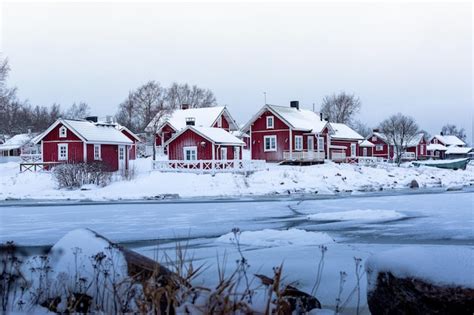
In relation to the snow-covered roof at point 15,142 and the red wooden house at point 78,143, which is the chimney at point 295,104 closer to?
the red wooden house at point 78,143

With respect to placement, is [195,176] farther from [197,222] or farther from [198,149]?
[197,222]

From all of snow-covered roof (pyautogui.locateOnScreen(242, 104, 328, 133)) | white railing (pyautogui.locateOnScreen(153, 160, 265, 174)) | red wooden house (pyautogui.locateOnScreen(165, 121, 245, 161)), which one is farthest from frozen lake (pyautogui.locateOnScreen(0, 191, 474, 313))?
snow-covered roof (pyautogui.locateOnScreen(242, 104, 328, 133))

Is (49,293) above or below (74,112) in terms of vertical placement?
below

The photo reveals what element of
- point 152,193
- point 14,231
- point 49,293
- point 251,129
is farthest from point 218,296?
point 251,129

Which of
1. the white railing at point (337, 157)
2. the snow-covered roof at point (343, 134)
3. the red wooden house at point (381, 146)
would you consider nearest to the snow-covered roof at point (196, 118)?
the white railing at point (337, 157)

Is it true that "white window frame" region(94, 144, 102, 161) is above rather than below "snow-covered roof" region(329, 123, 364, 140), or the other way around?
below

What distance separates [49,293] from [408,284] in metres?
3.44

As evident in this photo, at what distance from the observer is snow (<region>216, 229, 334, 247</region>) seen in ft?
32.8

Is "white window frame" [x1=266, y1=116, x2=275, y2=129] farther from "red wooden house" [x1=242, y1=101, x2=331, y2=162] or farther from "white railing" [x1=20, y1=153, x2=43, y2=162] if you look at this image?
"white railing" [x1=20, y1=153, x2=43, y2=162]

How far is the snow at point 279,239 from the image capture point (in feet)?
32.8

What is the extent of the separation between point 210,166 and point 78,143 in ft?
37.1

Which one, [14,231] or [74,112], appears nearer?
[14,231]

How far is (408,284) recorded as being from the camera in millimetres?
4766

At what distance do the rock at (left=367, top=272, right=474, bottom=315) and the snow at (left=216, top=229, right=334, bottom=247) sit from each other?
4.75 m
